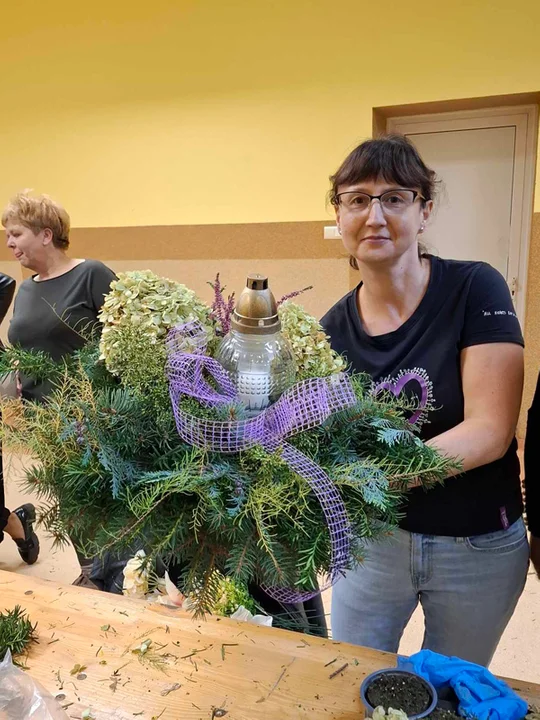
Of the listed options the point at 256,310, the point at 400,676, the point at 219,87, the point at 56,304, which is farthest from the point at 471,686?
the point at 219,87

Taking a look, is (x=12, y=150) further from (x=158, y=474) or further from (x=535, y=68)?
(x=158, y=474)

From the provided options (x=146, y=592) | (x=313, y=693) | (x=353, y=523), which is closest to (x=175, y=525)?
(x=353, y=523)

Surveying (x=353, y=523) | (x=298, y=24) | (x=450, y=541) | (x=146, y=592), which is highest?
(x=298, y=24)

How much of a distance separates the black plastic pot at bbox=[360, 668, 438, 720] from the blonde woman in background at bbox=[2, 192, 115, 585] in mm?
1349

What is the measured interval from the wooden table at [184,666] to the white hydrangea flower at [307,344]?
49cm

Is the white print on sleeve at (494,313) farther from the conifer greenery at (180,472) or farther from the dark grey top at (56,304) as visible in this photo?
the dark grey top at (56,304)

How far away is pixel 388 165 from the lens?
42.6 inches

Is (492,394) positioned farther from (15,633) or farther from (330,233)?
(330,233)

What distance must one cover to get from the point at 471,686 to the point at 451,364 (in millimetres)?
538

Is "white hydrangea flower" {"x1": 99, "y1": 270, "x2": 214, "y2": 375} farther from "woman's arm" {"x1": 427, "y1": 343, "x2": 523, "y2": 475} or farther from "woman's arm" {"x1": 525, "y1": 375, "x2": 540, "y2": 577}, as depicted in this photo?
"woman's arm" {"x1": 525, "y1": 375, "x2": 540, "y2": 577}

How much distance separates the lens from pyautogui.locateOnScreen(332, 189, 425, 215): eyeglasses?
3.55ft

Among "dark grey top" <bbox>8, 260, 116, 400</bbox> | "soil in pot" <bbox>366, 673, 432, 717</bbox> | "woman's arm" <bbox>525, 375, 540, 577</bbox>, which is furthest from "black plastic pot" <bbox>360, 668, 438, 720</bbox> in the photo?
"dark grey top" <bbox>8, 260, 116, 400</bbox>

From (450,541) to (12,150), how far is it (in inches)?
170

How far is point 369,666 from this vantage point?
880mm
